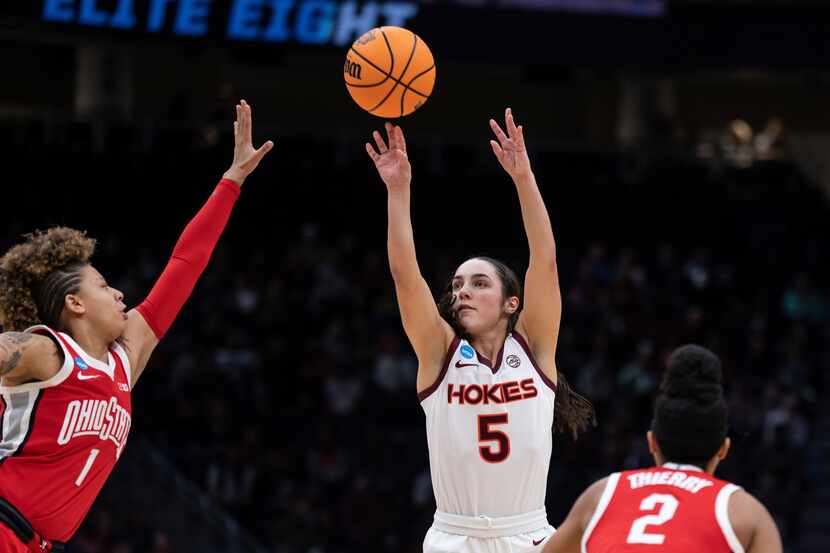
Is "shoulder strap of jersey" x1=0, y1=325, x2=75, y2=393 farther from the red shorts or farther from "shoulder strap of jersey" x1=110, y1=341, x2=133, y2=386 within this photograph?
the red shorts

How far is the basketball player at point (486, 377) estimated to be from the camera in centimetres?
587

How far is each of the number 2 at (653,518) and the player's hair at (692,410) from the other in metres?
0.14

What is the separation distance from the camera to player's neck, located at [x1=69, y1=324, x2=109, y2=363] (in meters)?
5.34

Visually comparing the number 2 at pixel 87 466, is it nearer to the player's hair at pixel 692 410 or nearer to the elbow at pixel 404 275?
the elbow at pixel 404 275

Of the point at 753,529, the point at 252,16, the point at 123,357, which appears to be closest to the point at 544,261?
the point at 123,357

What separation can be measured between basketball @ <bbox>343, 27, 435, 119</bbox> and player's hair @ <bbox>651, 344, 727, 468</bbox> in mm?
3124

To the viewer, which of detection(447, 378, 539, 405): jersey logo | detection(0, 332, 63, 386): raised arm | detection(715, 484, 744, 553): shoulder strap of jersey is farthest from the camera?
detection(447, 378, 539, 405): jersey logo

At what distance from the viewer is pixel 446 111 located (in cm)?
2509

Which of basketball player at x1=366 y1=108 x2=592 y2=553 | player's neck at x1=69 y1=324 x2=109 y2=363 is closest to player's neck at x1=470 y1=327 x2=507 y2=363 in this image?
basketball player at x1=366 y1=108 x2=592 y2=553

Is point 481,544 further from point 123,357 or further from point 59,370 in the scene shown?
point 59,370

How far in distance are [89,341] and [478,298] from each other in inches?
70.7

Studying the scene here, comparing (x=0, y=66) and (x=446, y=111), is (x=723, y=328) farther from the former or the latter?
(x=0, y=66)

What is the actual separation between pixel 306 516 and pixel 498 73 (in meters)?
12.0

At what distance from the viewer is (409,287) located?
19.4ft
